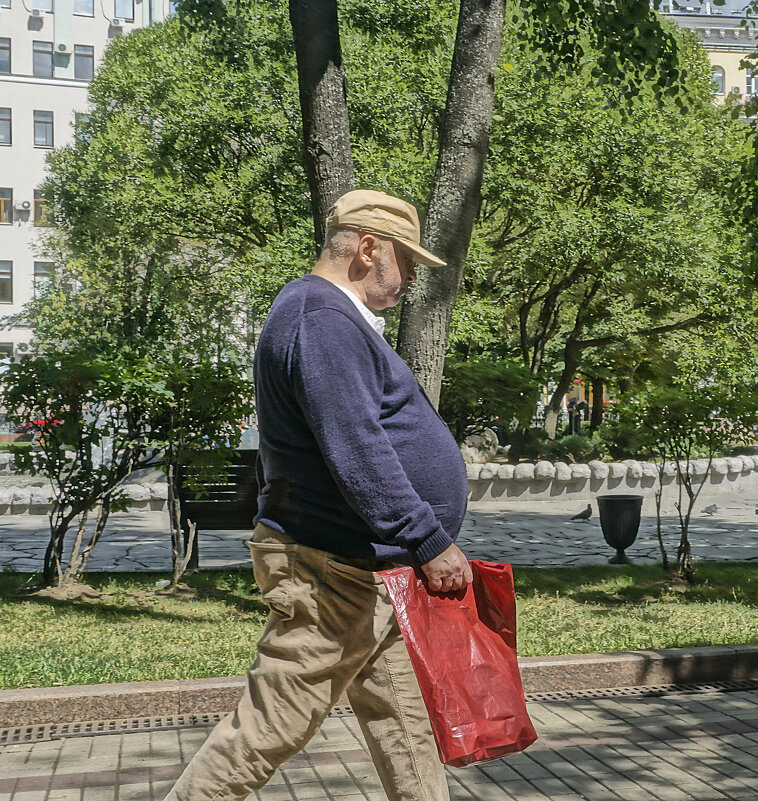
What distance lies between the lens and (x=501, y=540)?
12562 millimetres

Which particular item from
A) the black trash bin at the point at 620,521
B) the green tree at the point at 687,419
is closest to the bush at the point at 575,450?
the black trash bin at the point at 620,521

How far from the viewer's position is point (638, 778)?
428 cm

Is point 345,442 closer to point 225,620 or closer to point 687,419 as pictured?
point 225,620

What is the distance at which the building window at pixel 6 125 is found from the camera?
53844 mm

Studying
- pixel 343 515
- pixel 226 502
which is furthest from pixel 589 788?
pixel 226 502

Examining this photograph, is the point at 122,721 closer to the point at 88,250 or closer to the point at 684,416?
the point at 684,416

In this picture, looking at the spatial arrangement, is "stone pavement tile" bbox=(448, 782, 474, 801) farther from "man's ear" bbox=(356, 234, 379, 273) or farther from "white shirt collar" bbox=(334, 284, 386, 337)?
"man's ear" bbox=(356, 234, 379, 273)

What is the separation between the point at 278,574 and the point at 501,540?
9900 mm

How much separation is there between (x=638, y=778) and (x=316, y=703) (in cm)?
198

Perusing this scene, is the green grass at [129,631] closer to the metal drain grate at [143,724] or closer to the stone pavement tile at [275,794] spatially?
the metal drain grate at [143,724]

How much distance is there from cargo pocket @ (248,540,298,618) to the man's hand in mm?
376

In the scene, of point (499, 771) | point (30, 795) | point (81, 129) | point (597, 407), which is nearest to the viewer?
point (30, 795)

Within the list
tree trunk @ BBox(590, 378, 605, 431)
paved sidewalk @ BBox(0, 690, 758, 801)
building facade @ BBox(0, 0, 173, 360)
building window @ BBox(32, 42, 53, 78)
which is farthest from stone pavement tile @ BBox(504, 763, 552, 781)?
building window @ BBox(32, 42, 53, 78)

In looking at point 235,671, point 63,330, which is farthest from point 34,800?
point 63,330
